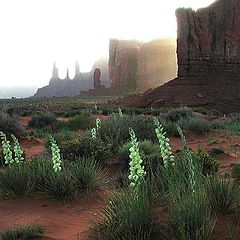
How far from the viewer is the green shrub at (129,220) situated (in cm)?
441

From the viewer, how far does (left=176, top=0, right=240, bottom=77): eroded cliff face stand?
5225cm

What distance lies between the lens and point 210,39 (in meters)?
54.4

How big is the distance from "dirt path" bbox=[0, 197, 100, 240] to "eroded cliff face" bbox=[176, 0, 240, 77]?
45938 mm

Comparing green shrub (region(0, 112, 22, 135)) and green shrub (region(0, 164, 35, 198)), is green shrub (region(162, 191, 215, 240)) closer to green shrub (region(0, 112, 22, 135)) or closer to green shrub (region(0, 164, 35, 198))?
green shrub (region(0, 164, 35, 198))

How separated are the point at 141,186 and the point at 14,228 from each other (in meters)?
1.73

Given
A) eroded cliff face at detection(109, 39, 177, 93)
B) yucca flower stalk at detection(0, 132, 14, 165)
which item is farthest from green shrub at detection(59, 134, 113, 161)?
eroded cliff face at detection(109, 39, 177, 93)

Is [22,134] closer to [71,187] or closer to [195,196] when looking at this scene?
[71,187]

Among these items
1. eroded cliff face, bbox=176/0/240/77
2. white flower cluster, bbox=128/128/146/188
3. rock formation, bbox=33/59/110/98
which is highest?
eroded cliff face, bbox=176/0/240/77

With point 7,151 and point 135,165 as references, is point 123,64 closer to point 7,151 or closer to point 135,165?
point 7,151

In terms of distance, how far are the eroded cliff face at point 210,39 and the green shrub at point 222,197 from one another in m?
46.9

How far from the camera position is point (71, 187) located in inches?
266

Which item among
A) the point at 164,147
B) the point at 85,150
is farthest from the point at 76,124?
the point at 164,147

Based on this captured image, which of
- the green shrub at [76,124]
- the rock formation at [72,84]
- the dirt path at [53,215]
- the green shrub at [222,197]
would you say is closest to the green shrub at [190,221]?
the green shrub at [222,197]

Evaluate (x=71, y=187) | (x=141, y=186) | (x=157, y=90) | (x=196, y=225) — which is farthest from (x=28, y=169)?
(x=157, y=90)
